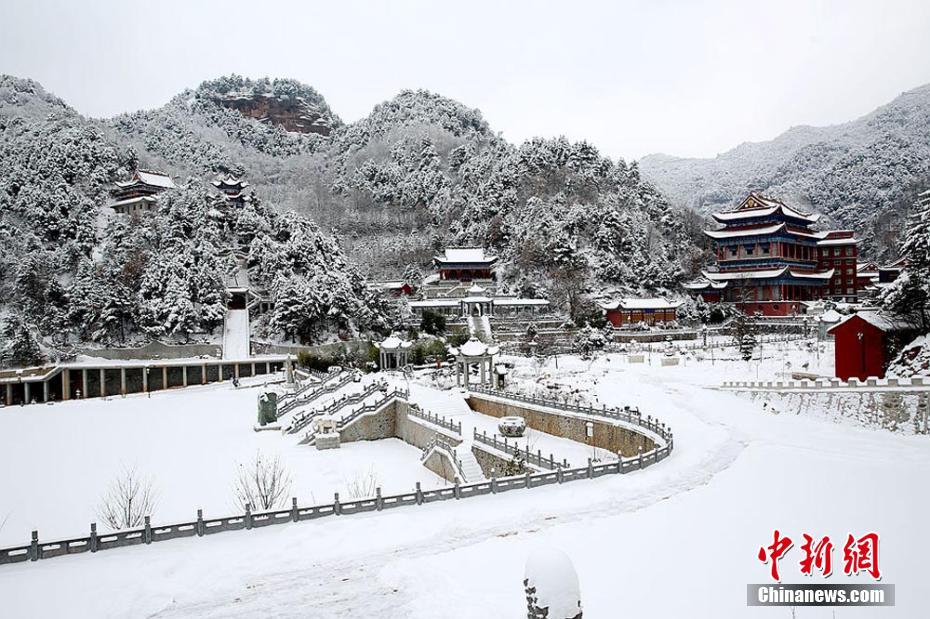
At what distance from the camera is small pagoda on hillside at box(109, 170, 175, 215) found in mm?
69125

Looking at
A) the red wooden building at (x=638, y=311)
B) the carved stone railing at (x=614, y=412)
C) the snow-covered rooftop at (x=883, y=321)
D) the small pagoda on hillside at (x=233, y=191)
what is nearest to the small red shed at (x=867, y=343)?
the snow-covered rooftop at (x=883, y=321)

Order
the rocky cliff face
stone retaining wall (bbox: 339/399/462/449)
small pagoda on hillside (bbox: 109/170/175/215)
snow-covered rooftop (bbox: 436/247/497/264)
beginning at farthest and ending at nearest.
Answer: the rocky cliff face
small pagoda on hillside (bbox: 109/170/175/215)
snow-covered rooftop (bbox: 436/247/497/264)
stone retaining wall (bbox: 339/399/462/449)

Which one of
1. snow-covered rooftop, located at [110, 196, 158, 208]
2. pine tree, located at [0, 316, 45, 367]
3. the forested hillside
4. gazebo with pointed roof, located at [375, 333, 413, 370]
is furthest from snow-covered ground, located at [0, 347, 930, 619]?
snow-covered rooftop, located at [110, 196, 158, 208]

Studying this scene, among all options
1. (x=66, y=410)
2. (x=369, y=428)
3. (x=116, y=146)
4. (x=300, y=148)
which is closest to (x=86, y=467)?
(x=369, y=428)

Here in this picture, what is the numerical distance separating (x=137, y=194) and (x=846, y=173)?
10088 centimetres

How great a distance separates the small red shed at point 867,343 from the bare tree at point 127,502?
3107 centimetres

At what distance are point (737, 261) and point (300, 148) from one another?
300ft

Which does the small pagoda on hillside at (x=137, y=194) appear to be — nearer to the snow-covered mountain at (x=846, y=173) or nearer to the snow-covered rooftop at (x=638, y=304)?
the snow-covered rooftop at (x=638, y=304)

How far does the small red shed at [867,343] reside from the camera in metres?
28.8

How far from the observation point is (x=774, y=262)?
2346 inches

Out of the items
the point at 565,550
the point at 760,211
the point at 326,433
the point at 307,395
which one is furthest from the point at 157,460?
the point at 760,211

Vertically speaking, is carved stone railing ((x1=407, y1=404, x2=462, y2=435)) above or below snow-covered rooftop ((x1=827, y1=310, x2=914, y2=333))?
below

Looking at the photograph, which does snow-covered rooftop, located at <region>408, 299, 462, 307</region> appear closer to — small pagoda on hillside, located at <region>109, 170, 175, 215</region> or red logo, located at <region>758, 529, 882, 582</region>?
small pagoda on hillside, located at <region>109, 170, 175, 215</region>

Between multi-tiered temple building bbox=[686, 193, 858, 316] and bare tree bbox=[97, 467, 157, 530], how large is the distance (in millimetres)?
53027
